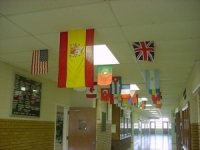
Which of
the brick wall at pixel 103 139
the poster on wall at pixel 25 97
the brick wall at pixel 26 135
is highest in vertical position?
the poster on wall at pixel 25 97

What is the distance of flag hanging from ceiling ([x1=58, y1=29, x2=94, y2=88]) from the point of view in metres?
4.12

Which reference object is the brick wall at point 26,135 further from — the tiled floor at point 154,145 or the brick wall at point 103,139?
the tiled floor at point 154,145

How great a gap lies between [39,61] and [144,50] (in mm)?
2142

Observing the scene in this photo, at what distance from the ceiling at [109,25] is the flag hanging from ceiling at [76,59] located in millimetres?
155

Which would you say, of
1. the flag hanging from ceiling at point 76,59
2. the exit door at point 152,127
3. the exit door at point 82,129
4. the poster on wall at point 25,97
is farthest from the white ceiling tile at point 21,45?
the exit door at point 152,127

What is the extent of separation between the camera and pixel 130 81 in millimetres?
8984

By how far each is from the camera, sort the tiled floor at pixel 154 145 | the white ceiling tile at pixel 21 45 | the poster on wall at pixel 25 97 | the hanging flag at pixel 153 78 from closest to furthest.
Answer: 1. the white ceiling tile at pixel 21 45
2. the poster on wall at pixel 25 97
3. the hanging flag at pixel 153 78
4. the tiled floor at pixel 154 145

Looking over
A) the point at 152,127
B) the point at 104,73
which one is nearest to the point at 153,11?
the point at 104,73

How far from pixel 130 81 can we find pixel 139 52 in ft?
13.9

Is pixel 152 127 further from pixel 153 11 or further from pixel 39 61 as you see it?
pixel 153 11

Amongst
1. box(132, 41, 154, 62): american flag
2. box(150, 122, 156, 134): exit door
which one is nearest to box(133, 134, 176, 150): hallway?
box(132, 41, 154, 62): american flag

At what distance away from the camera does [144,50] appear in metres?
4.80

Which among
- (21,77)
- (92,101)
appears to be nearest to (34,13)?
(21,77)

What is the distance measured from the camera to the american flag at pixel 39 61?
521 centimetres
